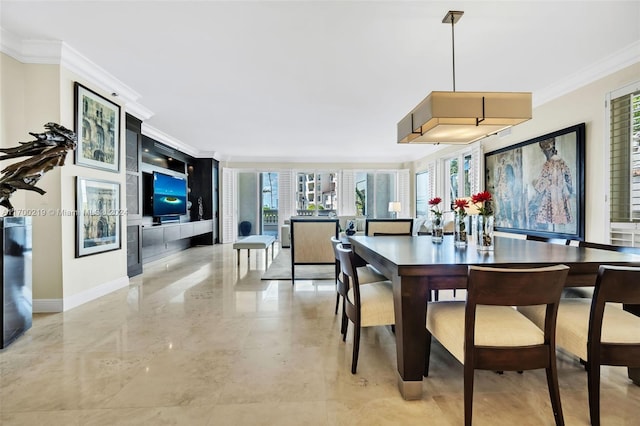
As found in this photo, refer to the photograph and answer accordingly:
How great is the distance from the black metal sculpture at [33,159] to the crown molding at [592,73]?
5.22 meters

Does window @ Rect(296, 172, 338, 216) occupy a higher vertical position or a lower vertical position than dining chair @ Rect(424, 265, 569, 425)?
higher

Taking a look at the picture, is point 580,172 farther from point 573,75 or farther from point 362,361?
point 362,361

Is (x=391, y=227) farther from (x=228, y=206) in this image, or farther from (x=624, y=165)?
(x=228, y=206)

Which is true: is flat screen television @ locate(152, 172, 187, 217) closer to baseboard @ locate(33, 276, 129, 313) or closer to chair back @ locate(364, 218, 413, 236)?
baseboard @ locate(33, 276, 129, 313)

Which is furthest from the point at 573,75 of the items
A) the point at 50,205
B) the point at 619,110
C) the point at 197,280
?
the point at 50,205

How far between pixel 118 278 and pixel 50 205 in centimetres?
131

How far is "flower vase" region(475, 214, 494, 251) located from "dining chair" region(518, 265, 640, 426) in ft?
2.14

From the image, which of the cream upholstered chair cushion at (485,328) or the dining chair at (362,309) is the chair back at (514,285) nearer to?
the cream upholstered chair cushion at (485,328)

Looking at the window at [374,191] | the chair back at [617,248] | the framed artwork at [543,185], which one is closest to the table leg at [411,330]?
the chair back at [617,248]

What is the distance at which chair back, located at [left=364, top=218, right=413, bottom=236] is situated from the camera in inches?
182

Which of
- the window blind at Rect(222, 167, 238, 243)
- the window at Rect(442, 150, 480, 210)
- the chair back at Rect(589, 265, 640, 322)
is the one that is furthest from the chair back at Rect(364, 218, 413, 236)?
the window blind at Rect(222, 167, 238, 243)

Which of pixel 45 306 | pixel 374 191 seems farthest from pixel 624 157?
pixel 374 191

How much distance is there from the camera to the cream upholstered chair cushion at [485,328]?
1468 millimetres

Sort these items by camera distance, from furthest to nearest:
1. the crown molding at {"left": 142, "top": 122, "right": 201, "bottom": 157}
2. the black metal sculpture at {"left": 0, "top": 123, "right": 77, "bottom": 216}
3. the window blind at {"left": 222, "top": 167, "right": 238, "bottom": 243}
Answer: the window blind at {"left": 222, "top": 167, "right": 238, "bottom": 243}
the crown molding at {"left": 142, "top": 122, "right": 201, "bottom": 157}
the black metal sculpture at {"left": 0, "top": 123, "right": 77, "bottom": 216}
